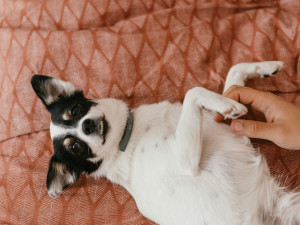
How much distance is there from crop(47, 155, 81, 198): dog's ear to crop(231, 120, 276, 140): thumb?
4.39 ft

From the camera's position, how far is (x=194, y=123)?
5.79ft

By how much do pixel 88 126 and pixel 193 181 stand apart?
2.94ft

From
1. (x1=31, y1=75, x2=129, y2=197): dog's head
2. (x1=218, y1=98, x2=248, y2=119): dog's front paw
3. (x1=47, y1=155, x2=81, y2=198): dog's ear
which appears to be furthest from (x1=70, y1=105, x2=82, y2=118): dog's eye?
(x1=218, y1=98, x2=248, y2=119): dog's front paw

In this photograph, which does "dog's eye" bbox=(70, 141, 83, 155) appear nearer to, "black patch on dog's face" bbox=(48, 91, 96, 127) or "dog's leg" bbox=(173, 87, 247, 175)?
"black patch on dog's face" bbox=(48, 91, 96, 127)

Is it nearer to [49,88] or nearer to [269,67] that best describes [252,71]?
[269,67]

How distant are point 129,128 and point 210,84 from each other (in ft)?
2.94

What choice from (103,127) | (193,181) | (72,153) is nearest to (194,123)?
(193,181)

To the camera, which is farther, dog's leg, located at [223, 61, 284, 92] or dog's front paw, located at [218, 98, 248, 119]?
dog's leg, located at [223, 61, 284, 92]

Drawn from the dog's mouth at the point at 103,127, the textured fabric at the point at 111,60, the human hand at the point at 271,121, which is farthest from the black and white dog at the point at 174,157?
the textured fabric at the point at 111,60

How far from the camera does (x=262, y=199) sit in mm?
1755

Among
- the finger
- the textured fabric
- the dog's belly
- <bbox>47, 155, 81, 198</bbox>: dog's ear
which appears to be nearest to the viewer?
the dog's belly

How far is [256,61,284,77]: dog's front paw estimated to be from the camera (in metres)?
2.12

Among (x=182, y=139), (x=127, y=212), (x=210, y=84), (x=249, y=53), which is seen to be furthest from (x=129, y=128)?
(x=249, y=53)

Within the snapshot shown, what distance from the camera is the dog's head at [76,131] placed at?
2033mm
